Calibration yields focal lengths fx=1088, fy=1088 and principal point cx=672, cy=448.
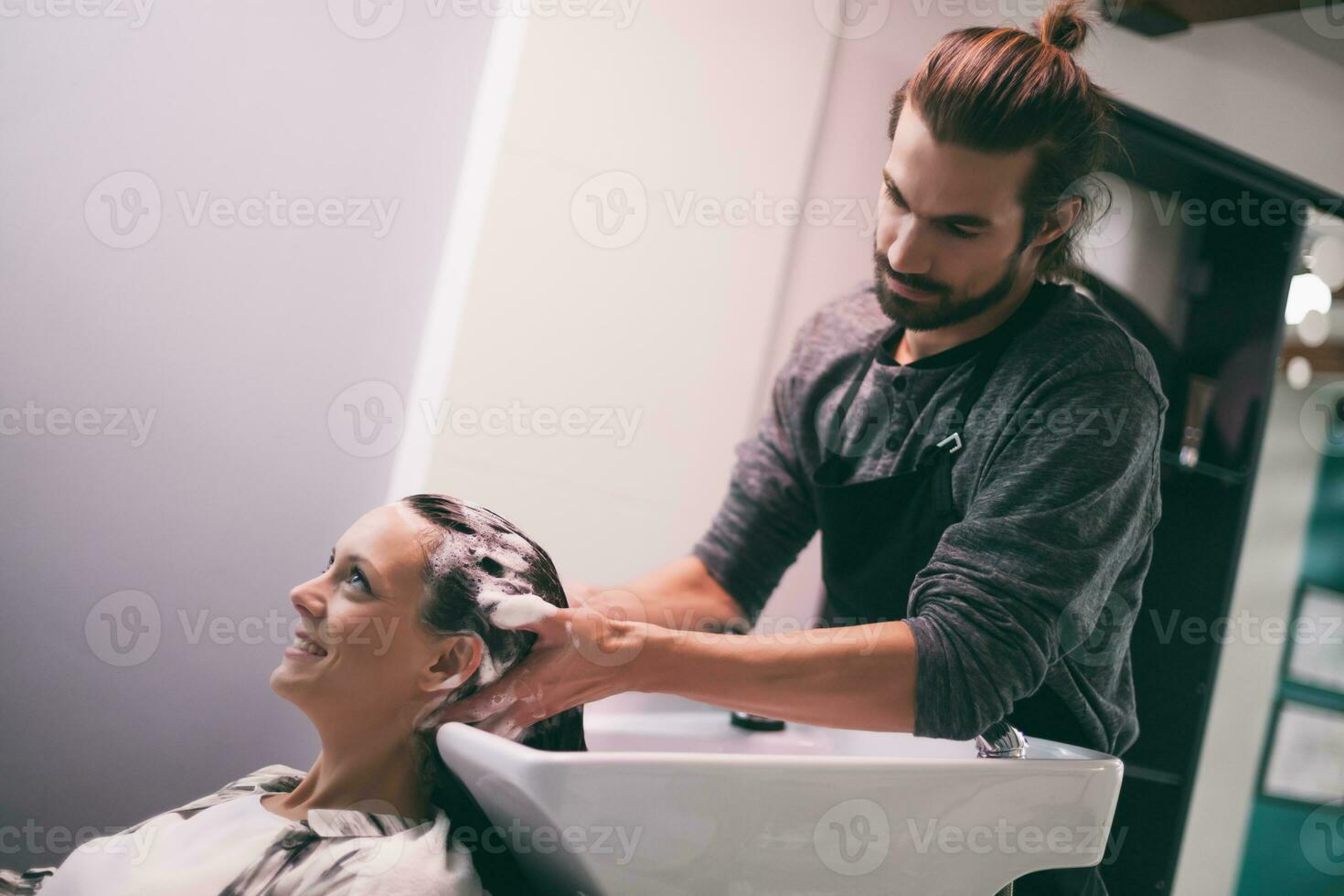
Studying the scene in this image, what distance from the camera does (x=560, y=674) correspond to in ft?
3.86

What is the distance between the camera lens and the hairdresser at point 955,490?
4.11 ft

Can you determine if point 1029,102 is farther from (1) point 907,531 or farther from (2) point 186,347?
(2) point 186,347

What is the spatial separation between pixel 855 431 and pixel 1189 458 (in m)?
1.80

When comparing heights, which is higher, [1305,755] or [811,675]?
[811,675]

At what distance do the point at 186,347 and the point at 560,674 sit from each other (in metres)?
1.30

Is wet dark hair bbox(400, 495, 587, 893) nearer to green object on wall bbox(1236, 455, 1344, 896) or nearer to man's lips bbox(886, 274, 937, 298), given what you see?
man's lips bbox(886, 274, 937, 298)

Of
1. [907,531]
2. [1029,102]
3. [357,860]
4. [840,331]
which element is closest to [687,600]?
[907,531]

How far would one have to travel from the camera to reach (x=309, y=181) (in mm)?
2193

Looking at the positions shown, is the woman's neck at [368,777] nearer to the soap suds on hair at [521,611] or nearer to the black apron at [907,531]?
the soap suds on hair at [521,611]

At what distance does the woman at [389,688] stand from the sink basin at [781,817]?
12cm

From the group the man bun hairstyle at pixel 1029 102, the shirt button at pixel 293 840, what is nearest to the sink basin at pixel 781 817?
the shirt button at pixel 293 840

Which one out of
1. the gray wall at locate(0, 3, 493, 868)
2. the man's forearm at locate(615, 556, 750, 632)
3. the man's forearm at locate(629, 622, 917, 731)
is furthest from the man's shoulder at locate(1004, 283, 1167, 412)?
the gray wall at locate(0, 3, 493, 868)

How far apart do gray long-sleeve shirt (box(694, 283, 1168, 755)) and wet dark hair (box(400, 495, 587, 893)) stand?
0.46 meters

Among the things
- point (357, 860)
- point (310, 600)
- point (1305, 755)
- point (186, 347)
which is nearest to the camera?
point (357, 860)
